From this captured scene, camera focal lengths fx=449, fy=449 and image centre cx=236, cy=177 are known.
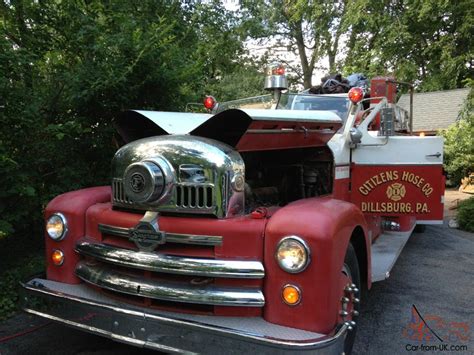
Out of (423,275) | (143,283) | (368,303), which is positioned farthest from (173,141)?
(423,275)

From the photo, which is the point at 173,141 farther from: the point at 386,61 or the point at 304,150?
the point at 386,61

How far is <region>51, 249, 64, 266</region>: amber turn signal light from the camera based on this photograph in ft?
10.1

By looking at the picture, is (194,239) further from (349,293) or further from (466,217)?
(466,217)

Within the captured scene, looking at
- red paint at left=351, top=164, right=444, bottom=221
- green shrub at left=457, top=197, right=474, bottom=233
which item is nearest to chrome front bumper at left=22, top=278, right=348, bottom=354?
red paint at left=351, top=164, right=444, bottom=221

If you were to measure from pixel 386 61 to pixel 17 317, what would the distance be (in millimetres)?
17150

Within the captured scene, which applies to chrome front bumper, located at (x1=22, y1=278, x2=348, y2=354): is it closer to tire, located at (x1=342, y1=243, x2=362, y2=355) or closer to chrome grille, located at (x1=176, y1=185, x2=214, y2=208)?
tire, located at (x1=342, y1=243, x2=362, y2=355)

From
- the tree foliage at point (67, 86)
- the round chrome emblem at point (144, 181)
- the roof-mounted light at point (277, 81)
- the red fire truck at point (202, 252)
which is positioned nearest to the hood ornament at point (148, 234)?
the red fire truck at point (202, 252)

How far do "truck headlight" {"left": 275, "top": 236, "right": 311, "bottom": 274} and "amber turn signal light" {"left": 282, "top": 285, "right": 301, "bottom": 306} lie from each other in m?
0.09

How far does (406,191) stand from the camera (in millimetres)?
4238

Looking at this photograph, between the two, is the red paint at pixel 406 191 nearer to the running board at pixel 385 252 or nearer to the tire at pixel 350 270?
the running board at pixel 385 252

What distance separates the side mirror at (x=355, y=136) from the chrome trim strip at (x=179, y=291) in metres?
2.26

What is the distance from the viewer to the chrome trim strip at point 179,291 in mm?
2434

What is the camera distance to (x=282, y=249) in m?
2.43

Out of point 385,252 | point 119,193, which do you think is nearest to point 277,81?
point 385,252
